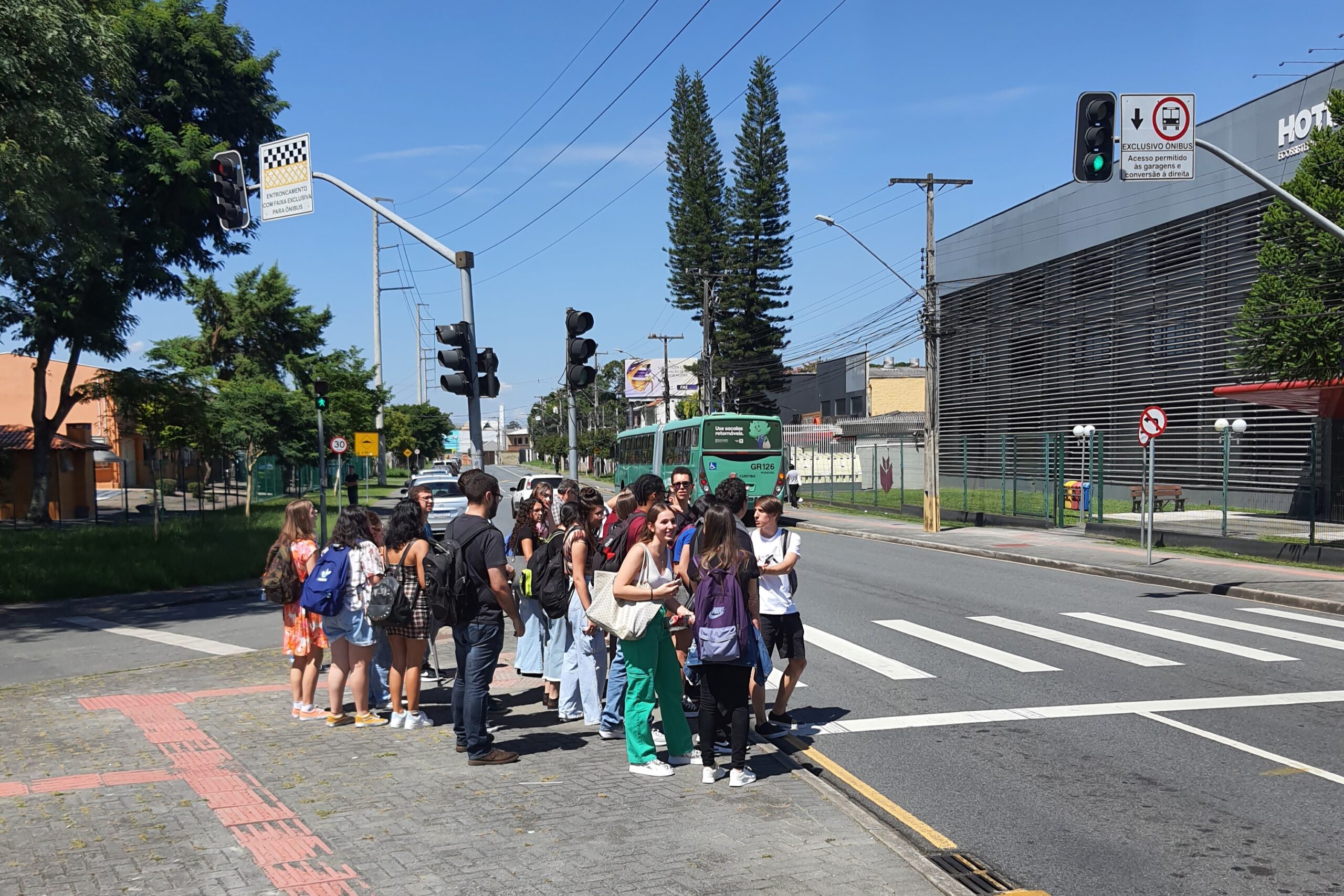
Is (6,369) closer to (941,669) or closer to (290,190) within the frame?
(290,190)

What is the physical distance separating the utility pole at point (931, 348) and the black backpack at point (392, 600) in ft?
76.3

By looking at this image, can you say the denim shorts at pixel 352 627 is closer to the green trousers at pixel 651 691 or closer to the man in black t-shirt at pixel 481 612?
the man in black t-shirt at pixel 481 612

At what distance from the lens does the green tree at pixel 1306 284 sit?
21.3 metres

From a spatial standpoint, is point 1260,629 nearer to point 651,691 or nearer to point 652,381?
point 651,691

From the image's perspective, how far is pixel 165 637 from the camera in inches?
556

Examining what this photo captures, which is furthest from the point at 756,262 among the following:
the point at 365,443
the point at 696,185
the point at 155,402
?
the point at 155,402

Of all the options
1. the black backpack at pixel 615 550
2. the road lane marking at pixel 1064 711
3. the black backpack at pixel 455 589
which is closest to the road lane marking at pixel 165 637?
the black backpack at pixel 615 550

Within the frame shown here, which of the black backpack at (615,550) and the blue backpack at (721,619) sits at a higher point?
the black backpack at (615,550)

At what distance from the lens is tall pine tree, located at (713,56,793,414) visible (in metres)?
57.8

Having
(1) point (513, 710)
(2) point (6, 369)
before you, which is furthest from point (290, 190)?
(2) point (6, 369)

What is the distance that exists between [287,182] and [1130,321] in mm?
29595

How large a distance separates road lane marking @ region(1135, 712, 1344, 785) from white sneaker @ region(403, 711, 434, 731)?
542 cm

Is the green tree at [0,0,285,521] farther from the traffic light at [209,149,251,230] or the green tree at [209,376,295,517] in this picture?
the green tree at [209,376,295,517]

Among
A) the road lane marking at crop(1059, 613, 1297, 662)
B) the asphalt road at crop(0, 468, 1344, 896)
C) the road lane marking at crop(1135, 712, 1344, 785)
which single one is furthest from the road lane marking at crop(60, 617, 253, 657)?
the road lane marking at crop(1059, 613, 1297, 662)
